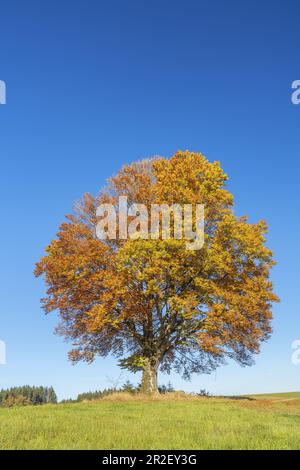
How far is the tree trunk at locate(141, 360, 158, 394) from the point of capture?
2745 cm

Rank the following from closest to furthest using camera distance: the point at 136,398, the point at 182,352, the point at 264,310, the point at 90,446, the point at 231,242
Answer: the point at 90,446, the point at 136,398, the point at 231,242, the point at 264,310, the point at 182,352

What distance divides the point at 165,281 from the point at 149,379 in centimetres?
593

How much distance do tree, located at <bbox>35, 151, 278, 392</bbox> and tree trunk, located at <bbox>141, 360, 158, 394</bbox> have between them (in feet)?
0.19

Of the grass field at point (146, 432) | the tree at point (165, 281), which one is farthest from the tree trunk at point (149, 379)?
the grass field at point (146, 432)

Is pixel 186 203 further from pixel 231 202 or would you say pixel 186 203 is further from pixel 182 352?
pixel 182 352

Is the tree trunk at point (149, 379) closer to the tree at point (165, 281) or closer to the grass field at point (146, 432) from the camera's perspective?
the tree at point (165, 281)

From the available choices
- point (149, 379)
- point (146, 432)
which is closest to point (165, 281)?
point (149, 379)

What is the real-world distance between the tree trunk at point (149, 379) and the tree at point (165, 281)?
58mm

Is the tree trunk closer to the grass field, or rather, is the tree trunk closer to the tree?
the tree

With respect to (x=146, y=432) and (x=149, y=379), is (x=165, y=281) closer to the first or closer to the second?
(x=149, y=379)

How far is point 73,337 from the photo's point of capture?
2944 cm

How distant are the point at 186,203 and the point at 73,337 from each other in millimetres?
11186

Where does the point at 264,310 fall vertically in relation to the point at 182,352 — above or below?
above

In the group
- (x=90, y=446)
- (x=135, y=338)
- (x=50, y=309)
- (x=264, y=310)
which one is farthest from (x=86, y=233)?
(x=90, y=446)
